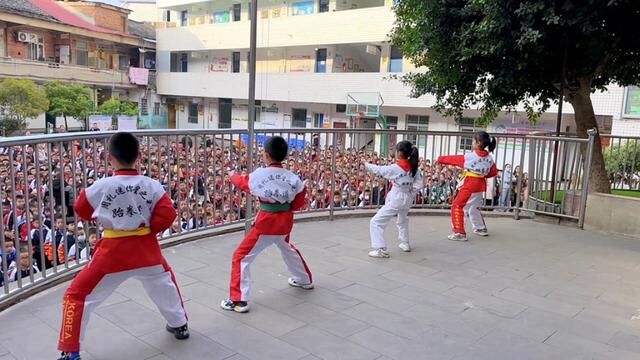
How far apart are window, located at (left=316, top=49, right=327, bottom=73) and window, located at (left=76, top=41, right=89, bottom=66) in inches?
579

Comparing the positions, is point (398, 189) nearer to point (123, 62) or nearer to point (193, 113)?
point (193, 113)

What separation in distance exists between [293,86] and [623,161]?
19202mm

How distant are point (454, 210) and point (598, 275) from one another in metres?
1.69

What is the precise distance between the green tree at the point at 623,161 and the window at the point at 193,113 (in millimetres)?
27957

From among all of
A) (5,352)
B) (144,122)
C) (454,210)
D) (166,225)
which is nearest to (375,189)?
(454,210)

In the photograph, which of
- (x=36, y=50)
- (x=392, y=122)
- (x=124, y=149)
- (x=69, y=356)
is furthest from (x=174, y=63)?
(x=69, y=356)

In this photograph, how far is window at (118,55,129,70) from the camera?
3422 cm

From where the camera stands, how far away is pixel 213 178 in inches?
228

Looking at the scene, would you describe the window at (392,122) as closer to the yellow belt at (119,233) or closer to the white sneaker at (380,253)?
the white sneaker at (380,253)

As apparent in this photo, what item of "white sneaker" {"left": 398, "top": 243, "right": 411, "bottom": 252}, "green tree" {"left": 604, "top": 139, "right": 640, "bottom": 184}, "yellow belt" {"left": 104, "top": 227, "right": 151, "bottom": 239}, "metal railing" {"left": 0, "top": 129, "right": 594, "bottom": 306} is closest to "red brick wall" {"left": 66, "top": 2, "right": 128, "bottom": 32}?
"metal railing" {"left": 0, "top": 129, "right": 594, "bottom": 306}

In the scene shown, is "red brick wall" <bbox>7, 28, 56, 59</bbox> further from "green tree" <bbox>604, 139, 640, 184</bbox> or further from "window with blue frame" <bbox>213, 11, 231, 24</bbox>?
"green tree" <bbox>604, 139, 640, 184</bbox>

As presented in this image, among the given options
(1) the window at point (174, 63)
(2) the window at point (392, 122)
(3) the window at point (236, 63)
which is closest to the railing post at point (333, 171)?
(2) the window at point (392, 122)

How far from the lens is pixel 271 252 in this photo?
17.2ft

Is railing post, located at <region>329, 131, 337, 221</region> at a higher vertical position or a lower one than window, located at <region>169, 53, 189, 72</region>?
lower
